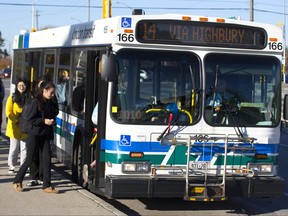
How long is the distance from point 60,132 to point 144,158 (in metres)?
3.83

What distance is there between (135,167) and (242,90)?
1.93m

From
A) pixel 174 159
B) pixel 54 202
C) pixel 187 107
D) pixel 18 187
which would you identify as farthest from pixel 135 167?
pixel 18 187

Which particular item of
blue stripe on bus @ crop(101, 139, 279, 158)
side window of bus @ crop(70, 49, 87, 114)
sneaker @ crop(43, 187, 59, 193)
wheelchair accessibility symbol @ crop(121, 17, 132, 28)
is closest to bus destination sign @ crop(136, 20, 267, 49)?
wheelchair accessibility symbol @ crop(121, 17, 132, 28)

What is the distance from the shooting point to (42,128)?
9.24 m

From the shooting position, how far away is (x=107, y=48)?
27.6 ft

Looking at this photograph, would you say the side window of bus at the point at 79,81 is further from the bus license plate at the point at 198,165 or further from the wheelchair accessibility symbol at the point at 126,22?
the bus license plate at the point at 198,165

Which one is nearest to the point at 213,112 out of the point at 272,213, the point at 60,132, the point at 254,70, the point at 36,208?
the point at 254,70

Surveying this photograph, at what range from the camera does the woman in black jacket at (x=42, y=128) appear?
360 inches

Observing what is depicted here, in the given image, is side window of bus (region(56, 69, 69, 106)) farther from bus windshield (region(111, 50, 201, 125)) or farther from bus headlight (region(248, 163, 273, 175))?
bus headlight (region(248, 163, 273, 175))

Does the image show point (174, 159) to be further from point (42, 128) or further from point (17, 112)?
point (17, 112)

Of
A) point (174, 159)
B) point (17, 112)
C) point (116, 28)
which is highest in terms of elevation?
point (116, 28)

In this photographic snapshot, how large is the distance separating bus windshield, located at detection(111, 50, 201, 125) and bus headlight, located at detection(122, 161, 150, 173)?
0.56m

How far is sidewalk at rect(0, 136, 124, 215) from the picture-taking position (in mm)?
8086

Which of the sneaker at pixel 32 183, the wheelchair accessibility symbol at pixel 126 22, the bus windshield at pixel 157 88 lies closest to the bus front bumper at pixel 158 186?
the bus windshield at pixel 157 88
